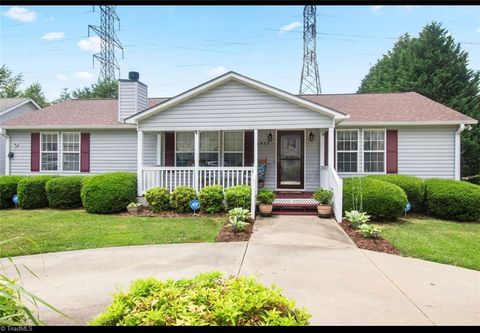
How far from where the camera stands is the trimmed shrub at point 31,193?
10.7 m

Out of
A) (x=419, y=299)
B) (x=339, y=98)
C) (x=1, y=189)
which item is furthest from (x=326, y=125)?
(x=1, y=189)

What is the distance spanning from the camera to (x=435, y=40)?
739 inches

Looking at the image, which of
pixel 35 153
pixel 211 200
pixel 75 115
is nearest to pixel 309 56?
pixel 75 115

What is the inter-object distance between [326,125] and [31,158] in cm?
1131

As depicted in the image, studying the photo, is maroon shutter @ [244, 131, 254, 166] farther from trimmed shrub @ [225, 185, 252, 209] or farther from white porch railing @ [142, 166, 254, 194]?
trimmed shrub @ [225, 185, 252, 209]

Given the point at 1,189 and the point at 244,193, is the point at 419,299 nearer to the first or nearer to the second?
the point at 244,193

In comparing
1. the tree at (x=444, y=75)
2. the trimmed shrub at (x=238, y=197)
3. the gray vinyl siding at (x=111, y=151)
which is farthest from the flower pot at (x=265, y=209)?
the tree at (x=444, y=75)

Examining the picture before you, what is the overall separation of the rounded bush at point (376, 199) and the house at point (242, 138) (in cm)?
39

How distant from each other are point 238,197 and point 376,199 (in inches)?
147

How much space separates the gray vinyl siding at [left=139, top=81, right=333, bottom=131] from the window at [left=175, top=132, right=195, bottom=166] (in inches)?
69.3

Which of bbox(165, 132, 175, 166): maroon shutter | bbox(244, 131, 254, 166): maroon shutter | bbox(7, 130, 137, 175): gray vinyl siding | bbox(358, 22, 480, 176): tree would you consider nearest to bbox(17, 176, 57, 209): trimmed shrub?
bbox(7, 130, 137, 175): gray vinyl siding

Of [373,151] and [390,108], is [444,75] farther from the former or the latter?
[373,151]

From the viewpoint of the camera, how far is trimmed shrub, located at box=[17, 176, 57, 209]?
35.0 ft

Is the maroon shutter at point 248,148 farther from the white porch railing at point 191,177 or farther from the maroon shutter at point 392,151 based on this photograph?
the maroon shutter at point 392,151
